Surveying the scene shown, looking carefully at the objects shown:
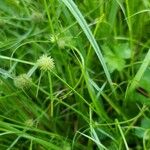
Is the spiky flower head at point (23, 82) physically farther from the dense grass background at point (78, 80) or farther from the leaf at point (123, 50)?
the leaf at point (123, 50)

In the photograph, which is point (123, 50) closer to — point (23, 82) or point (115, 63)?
point (115, 63)

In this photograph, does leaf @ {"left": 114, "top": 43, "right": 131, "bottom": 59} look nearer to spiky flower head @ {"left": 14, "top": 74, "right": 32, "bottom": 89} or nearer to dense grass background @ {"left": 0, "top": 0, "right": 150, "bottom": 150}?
dense grass background @ {"left": 0, "top": 0, "right": 150, "bottom": 150}

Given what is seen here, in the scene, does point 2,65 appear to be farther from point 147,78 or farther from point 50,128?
point 147,78

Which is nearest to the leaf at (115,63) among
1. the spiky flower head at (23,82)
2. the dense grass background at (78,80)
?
the dense grass background at (78,80)

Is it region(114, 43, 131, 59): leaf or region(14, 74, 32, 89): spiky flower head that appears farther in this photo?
region(114, 43, 131, 59): leaf

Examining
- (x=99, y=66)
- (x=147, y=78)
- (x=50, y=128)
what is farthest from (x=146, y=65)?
(x=50, y=128)

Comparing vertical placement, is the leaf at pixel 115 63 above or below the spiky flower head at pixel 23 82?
below

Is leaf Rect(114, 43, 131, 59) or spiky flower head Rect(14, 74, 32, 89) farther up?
spiky flower head Rect(14, 74, 32, 89)

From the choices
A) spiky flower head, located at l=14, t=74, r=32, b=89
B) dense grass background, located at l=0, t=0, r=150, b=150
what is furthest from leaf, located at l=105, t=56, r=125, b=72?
spiky flower head, located at l=14, t=74, r=32, b=89
